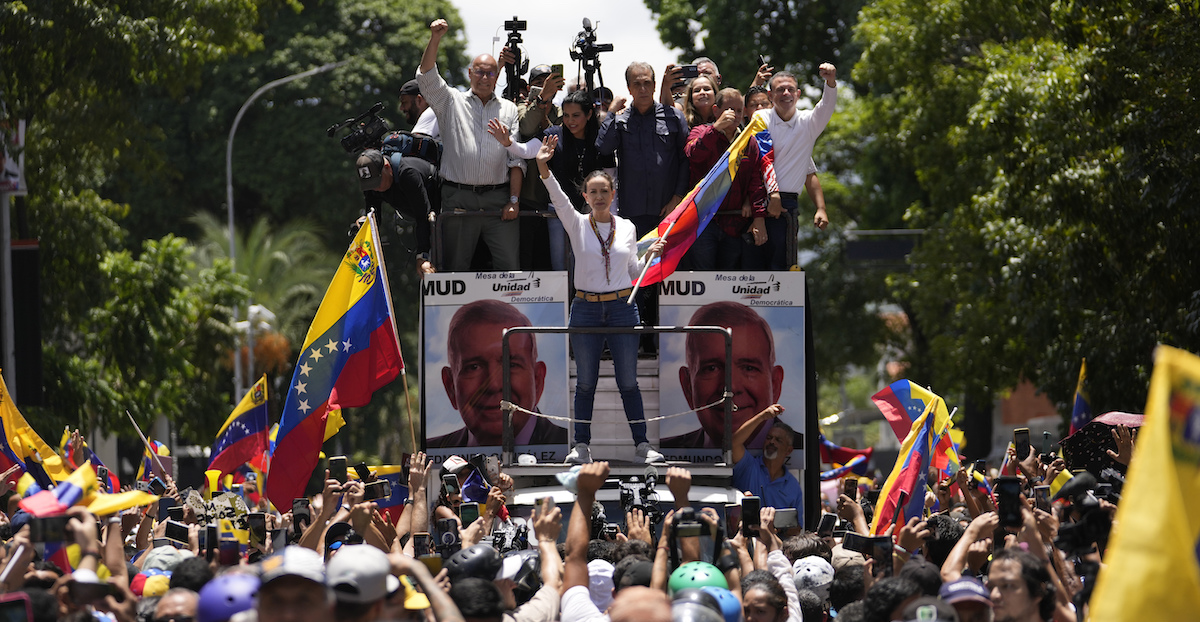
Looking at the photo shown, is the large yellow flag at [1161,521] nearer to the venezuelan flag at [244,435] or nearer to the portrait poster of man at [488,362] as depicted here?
the portrait poster of man at [488,362]

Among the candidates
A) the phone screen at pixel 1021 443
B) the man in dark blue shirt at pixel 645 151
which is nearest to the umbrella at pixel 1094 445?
the phone screen at pixel 1021 443

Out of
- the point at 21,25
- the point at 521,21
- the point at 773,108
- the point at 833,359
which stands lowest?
the point at 833,359

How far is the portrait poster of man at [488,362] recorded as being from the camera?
1005 centimetres

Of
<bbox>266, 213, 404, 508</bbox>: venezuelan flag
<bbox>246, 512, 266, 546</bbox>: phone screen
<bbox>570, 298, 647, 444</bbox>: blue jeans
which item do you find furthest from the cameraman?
<bbox>246, 512, 266, 546</bbox>: phone screen

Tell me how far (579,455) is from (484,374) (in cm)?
105

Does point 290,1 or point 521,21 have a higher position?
point 290,1

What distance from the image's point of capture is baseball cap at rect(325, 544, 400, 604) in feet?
14.9

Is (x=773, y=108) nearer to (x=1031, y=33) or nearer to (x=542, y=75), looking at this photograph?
(x=542, y=75)

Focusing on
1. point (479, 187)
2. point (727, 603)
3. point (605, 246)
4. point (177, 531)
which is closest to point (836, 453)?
point (479, 187)

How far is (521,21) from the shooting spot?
12031 mm

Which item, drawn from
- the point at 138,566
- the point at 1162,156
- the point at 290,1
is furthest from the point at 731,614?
the point at 290,1

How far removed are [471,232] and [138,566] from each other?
164 inches

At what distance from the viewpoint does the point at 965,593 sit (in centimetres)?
537

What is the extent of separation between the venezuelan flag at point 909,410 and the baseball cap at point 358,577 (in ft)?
22.0
